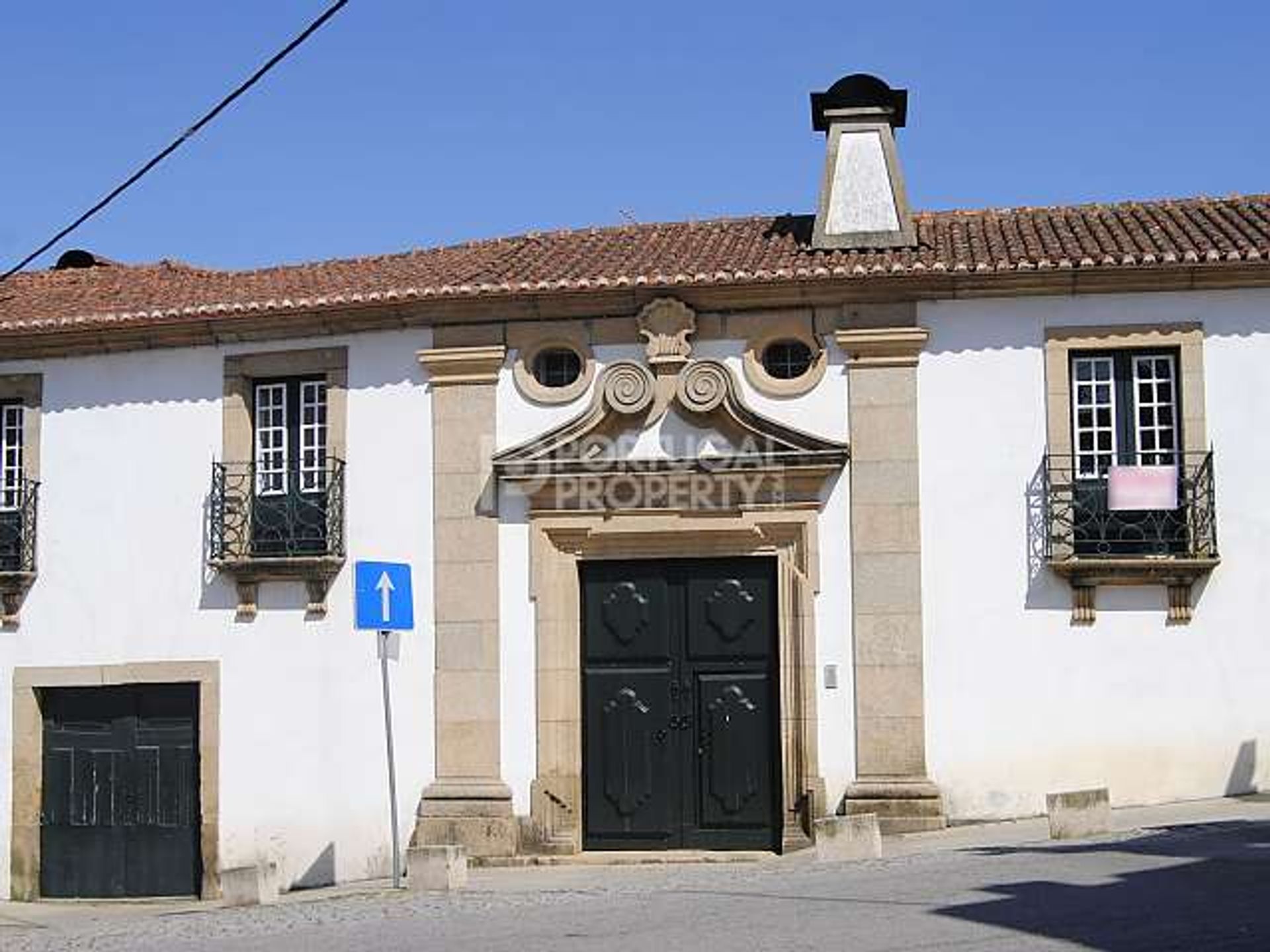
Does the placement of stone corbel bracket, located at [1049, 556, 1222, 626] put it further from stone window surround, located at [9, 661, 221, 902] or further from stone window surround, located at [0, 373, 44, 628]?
stone window surround, located at [0, 373, 44, 628]

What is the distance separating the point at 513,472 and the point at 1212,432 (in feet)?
19.7

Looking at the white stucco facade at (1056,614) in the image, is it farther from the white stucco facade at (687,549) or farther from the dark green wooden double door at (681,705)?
the dark green wooden double door at (681,705)

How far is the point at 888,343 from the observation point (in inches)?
648

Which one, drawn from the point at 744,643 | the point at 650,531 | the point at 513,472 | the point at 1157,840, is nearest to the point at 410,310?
the point at 513,472

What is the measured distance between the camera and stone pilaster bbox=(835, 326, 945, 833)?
1598 cm

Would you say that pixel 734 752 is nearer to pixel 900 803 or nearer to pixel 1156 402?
pixel 900 803

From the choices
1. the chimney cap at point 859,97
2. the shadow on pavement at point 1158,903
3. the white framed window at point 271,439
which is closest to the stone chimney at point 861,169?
the chimney cap at point 859,97

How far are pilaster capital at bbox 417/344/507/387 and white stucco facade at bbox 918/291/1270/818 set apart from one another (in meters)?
3.80

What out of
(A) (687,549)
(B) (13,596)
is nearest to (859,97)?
(A) (687,549)

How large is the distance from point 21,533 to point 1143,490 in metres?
10.5

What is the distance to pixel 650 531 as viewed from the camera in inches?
655

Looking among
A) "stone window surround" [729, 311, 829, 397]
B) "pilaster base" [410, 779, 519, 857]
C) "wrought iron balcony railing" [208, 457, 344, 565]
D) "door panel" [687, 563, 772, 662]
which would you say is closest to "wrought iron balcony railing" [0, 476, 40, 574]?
"wrought iron balcony railing" [208, 457, 344, 565]

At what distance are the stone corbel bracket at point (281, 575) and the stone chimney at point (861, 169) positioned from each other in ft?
17.8

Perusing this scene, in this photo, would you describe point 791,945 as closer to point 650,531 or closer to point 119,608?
point 650,531
